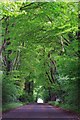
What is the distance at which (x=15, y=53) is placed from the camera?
2608 cm

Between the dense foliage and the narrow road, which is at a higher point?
the dense foliage

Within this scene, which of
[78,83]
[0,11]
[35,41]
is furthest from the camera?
[35,41]

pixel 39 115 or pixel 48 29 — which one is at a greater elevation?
pixel 48 29

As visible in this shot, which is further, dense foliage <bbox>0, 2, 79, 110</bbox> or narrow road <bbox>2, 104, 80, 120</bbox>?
dense foliage <bbox>0, 2, 79, 110</bbox>

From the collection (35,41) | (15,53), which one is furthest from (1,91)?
(15,53)

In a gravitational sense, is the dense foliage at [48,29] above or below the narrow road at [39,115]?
above

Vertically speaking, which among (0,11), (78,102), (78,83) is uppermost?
(0,11)

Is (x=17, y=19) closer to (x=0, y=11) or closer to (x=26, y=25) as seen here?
(x=26, y=25)

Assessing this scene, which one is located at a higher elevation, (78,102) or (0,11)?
(0,11)

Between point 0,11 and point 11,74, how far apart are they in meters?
10.8

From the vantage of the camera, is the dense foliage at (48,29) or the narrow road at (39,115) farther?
the dense foliage at (48,29)

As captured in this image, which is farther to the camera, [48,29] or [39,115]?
[48,29]

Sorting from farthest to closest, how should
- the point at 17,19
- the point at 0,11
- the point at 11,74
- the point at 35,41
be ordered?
the point at 11,74
the point at 35,41
the point at 17,19
the point at 0,11

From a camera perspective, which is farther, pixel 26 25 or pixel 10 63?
pixel 10 63
